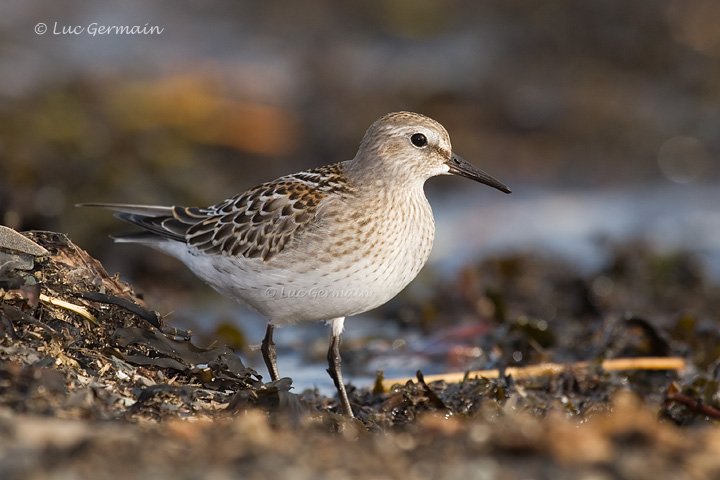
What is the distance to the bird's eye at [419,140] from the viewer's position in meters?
5.28

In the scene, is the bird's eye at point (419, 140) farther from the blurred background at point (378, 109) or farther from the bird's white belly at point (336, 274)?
the blurred background at point (378, 109)

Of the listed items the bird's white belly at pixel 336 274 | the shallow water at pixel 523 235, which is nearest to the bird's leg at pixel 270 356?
the bird's white belly at pixel 336 274

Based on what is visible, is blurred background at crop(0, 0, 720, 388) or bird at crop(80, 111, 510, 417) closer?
bird at crop(80, 111, 510, 417)

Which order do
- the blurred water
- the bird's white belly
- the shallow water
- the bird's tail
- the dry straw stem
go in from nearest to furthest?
the bird's white belly → the dry straw stem → the bird's tail → the shallow water → the blurred water

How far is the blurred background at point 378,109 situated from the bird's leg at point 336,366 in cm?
252

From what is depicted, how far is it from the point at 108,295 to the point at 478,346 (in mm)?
2711

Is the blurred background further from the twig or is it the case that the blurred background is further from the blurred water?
the twig

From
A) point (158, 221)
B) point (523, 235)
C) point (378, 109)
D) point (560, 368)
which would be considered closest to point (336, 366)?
point (560, 368)

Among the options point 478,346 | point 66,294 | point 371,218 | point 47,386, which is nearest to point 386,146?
point 371,218

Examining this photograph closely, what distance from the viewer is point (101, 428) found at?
9.71ft

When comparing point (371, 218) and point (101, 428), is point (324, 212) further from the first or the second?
point (101, 428)

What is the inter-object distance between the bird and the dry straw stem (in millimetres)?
586

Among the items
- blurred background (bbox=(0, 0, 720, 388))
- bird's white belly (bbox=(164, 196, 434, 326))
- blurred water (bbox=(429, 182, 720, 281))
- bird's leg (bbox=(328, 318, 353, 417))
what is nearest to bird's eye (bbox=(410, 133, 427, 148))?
bird's white belly (bbox=(164, 196, 434, 326))

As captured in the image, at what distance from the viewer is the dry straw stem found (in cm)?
520
